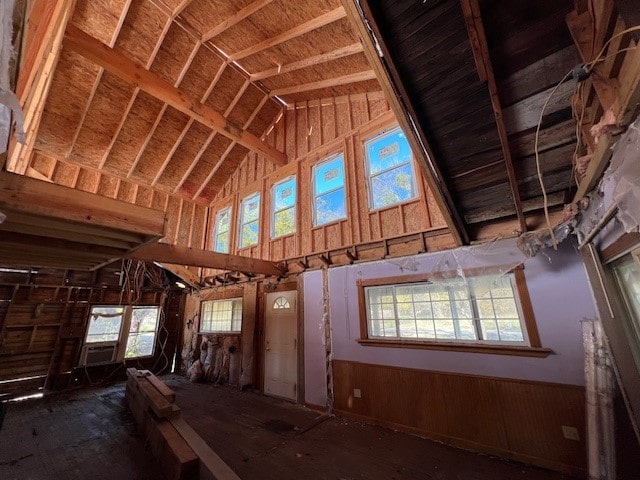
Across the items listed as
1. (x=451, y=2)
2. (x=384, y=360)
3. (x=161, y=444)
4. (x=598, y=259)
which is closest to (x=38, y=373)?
(x=161, y=444)

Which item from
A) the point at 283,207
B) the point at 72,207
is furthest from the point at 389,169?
the point at 72,207

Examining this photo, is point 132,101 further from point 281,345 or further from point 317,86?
point 281,345

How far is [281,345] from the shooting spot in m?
5.91

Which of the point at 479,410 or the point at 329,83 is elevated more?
the point at 329,83

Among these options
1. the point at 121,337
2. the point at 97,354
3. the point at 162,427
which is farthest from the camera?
the point at 121,337

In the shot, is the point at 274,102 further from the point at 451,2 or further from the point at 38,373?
the point at 38,373

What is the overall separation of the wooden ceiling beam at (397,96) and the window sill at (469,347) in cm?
180

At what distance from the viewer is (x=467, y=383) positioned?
3.51 metres

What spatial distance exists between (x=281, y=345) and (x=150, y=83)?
6.15m

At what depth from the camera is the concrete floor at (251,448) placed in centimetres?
297

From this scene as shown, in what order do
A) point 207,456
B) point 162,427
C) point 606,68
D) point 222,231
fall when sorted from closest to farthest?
point 606,68, point 207,456, point 162,427, point 222,231

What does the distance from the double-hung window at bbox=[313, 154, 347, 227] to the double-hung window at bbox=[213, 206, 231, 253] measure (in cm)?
368

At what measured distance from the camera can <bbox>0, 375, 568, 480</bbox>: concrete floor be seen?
9.75ft

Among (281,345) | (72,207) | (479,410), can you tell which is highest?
(72,207)
